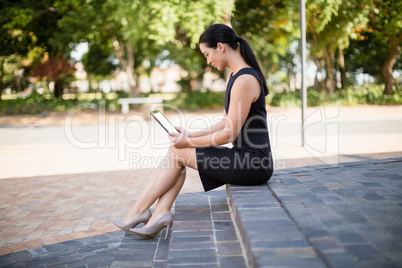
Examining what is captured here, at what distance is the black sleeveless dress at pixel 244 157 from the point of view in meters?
2.88

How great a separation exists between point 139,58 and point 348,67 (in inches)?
664

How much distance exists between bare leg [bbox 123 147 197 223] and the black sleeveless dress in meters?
0.10

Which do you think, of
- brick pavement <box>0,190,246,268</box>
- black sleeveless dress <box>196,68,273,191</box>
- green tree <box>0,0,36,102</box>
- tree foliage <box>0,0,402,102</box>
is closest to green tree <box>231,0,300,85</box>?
tree foliage <box>0,0,402,102</box>

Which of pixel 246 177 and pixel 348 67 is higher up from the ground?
pixel 348 67

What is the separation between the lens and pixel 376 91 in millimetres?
20984

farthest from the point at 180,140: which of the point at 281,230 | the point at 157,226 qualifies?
the point at 281,230

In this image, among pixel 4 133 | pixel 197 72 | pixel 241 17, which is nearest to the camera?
pixel 4 133

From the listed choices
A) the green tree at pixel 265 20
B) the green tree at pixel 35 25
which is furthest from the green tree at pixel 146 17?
the green tree at pixel 265 20

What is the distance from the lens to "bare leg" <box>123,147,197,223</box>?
290 centimetres

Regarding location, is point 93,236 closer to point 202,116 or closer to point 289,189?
point 289,189

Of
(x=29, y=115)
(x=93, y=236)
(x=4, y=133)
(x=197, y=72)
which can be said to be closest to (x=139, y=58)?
(x=197, y=72)

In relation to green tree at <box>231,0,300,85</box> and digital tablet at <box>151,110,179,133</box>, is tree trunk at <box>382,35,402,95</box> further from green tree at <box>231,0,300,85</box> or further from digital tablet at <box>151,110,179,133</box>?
digital tablet at <box>151,110,179,133</box>

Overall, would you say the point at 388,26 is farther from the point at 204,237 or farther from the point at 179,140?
the point at 204,237

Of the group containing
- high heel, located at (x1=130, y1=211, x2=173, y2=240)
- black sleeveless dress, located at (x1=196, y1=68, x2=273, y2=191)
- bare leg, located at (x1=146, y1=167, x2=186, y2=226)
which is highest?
black sleeveless dress, located at (x1=196, y1=68, x2=273, y2=191)
